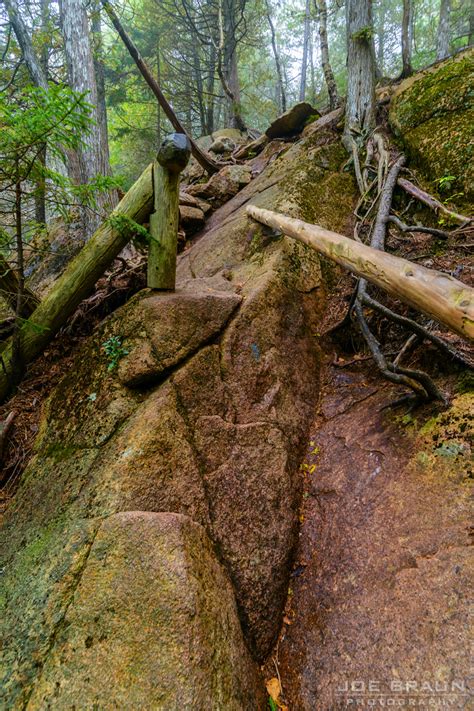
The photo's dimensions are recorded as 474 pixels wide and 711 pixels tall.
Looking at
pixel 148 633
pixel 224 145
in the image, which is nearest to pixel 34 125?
pixel 148 633

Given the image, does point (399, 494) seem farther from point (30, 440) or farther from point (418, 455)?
point (30, 440)

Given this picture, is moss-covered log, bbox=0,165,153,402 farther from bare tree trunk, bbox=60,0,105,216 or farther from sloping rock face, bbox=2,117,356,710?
bare tree trunk, bbox=60,0,105,216

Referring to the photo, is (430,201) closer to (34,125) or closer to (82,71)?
(34,125)

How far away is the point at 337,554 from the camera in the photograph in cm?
262

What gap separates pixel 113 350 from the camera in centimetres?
321

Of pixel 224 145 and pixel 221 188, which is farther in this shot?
pixel 224 145

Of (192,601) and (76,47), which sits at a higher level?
(76,47)

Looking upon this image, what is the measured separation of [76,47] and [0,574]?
8.51 meters

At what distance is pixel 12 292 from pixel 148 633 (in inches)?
128

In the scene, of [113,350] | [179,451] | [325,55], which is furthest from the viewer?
[325,55]

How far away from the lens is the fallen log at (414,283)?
70.5 inches

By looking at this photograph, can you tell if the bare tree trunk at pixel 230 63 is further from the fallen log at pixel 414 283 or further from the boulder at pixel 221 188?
the fallen log at pixel 414 283

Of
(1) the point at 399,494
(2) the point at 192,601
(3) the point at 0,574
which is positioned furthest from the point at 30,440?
(1) the point at 399,494

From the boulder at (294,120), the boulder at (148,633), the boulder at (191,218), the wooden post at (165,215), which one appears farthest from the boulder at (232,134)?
the boulder at (148,633)
